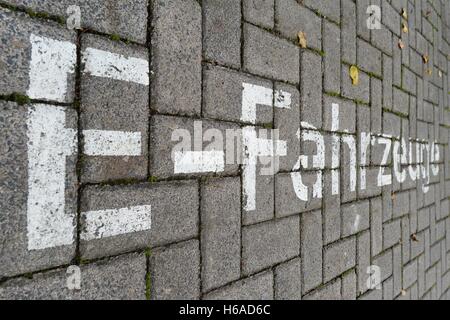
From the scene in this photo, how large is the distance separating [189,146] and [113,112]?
0.32m

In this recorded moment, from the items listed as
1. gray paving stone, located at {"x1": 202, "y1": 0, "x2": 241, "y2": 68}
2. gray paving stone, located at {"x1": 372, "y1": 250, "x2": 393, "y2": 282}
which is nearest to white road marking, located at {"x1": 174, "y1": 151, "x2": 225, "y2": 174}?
gray paving stone, located at {"x1": 202, "y1": 0, "x2": 241, "y2": 68}

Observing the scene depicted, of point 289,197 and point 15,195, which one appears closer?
point 15,195

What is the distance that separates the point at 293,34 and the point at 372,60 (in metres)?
1.01

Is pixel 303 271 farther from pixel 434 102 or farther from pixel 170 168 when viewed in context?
pixel 434 102

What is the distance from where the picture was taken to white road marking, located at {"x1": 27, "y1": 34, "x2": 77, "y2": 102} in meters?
1.09

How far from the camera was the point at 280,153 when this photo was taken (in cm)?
191

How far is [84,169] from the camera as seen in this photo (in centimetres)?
121

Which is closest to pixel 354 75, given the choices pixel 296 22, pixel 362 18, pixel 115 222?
pixel 362 18

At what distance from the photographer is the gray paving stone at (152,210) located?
1.22 m

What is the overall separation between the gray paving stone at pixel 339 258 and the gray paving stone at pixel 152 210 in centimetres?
97

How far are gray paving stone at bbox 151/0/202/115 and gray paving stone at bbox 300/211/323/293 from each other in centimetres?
86

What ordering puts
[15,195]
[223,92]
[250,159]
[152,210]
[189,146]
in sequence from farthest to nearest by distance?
[250,159], [223,92], [189,146], [152,210], [15,195]

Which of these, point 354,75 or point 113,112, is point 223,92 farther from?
point 354,75

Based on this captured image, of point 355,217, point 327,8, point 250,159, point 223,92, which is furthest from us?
point 355,217
